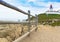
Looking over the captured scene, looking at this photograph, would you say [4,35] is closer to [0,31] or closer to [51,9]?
[0,31]

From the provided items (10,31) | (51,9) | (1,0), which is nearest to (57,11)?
(51,9)

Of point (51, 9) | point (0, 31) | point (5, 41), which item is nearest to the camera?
point (0, 31)

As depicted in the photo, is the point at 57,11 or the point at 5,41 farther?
the point at 57,11

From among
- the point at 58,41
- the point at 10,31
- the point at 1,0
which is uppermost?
the point at 1,0

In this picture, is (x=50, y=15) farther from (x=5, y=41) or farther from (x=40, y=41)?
(x=5, y=41)

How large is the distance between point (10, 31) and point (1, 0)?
6.00 feet

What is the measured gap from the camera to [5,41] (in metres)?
4.18

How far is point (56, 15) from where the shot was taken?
24594 mm

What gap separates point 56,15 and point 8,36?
2029cm

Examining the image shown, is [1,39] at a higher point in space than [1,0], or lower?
lower

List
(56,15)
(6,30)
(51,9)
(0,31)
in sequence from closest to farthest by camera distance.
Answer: (0,31) < (6,30) < (51,9) < (56,15)

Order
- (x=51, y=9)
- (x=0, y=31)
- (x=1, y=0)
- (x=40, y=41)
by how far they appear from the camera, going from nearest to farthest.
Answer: (x=1, y=0)
(x=0, y=31)
(x=40, y=41)
(x=51, y=9)

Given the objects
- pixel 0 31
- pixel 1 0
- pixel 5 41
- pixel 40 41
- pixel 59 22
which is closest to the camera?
pixel 1 0

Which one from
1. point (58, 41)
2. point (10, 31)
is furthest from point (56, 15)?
point (10, 31)
